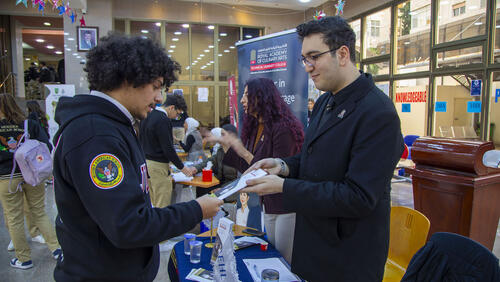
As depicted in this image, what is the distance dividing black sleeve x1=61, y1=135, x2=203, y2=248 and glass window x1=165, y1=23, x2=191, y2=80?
9.46 m

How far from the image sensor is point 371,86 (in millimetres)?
1306

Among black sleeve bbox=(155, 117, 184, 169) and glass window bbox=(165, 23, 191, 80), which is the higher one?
glass window bbox=(165, 23, 191, 80)

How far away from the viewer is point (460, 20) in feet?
20.2

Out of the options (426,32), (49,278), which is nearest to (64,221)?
(49,278)

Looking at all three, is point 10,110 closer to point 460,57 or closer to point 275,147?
point 275,147

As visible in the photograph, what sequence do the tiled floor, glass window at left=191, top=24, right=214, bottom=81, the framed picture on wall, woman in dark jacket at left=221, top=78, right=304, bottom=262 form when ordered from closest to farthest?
woman in dark jacket at left=221, top=78, right=304, bottom=262 → the tiled floor → the framed picture on wall → glass window at left=191, top=24, right=214, bottom=81

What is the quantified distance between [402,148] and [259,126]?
1.49m

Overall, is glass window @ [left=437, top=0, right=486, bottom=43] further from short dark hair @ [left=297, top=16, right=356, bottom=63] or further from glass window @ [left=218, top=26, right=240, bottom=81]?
glass window @ [left=218, top=26, right=240, bottom=81]

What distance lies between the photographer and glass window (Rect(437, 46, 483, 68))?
5.88 m

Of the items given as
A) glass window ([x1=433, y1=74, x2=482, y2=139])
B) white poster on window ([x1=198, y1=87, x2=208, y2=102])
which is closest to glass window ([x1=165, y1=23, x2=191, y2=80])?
white poster on window ([x1=198, y1=87, x2=208, y2=102])

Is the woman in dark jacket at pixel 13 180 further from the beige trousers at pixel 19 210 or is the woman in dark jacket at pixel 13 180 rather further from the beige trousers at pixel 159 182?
the beige trousers at pixel 159 182

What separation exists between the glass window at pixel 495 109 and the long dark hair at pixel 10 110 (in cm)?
689

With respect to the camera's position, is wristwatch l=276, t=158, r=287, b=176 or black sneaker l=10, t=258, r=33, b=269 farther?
black sneaker l=10, t=258, r=33, b=269

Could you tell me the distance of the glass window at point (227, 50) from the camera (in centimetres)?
1062
